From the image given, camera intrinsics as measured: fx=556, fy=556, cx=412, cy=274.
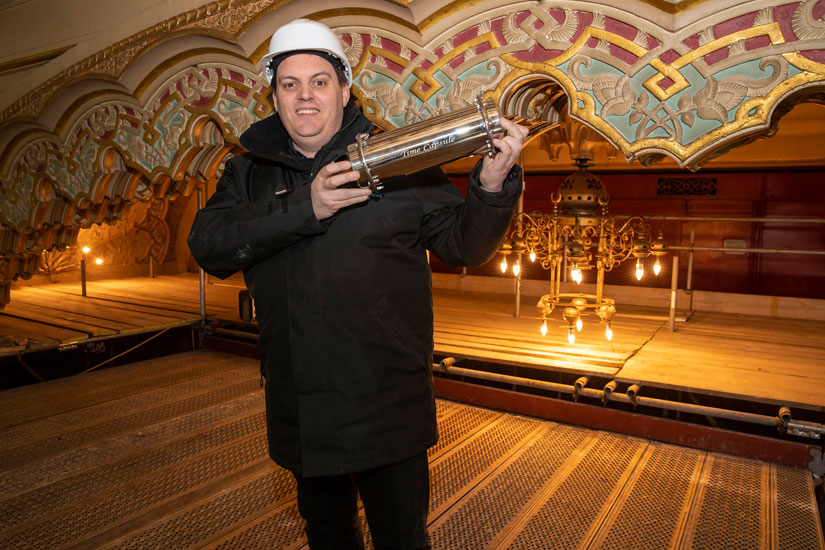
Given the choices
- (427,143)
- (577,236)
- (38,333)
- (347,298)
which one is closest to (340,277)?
(347,298)

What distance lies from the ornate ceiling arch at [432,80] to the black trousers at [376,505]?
1.43 m

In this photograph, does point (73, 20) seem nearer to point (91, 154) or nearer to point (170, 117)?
point (91, 154)

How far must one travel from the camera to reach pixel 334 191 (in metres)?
1.19

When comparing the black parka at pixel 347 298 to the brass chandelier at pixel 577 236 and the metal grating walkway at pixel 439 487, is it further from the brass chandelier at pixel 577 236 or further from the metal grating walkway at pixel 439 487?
the brass chandelier at pixel 577 236

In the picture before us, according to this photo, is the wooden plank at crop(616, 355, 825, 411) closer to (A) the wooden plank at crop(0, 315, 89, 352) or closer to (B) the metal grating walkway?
(B) the metal grating walkway

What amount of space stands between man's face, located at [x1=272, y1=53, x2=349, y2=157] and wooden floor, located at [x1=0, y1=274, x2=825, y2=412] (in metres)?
2.46

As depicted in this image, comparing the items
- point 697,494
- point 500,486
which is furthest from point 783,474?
point 500,486

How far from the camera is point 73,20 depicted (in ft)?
12.5

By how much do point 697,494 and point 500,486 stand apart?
0.83m

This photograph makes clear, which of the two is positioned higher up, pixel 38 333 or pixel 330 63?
pixel 330 63

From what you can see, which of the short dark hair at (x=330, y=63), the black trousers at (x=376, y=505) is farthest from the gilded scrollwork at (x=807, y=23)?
the black trousers at (x=376, y=505)

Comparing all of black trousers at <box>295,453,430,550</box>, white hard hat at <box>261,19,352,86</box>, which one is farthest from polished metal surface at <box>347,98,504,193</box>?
black trousers at <box>295,453,430,550</box>

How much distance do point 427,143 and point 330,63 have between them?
1.30 feet

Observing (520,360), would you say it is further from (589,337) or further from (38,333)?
(38,333)
